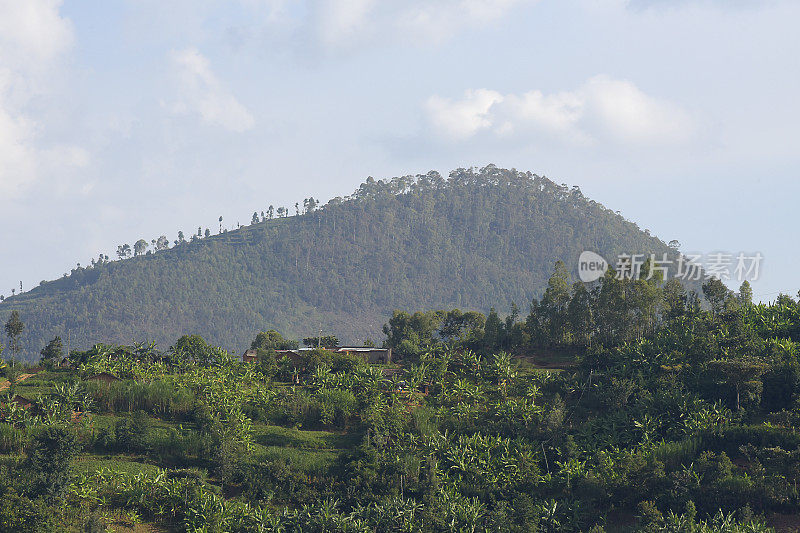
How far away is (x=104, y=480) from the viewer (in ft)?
144

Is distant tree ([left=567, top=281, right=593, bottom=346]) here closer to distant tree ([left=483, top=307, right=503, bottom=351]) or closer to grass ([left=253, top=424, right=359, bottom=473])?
distant tree ([left=483, top=307, right=503, bottom=351])

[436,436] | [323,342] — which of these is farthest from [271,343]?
[436,436]

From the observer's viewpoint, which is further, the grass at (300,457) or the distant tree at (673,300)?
the distant tree at (673,300)

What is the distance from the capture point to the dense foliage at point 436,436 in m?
41.2

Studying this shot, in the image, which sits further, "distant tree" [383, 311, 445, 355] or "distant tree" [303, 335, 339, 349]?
"distant tree" [303, 335, 339, 349]

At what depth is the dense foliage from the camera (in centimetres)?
4116

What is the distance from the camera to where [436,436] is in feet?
163

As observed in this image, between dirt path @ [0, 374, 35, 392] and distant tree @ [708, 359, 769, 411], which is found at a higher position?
distant tree @ [708, 359, 769, 411]

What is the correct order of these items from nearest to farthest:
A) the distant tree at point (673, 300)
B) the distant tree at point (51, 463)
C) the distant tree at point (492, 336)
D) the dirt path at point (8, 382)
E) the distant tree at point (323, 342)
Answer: the distant tree at point (51, 463) → the dirt path at point (8, 382) → the distant tree at point (673, 300) → the distant tree at point (492, 336) → the distant tree at point (323, 342)

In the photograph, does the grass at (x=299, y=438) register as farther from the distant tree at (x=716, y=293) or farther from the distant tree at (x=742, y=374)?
the distant tree at (x=716, y=293)

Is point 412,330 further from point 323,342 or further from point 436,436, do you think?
point 436,436

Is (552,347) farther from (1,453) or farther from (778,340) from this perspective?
(1,453)

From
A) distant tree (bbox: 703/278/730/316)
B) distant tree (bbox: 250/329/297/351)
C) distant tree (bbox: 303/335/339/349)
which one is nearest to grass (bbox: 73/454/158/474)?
distant tree (bbox: 250/329/297/351)

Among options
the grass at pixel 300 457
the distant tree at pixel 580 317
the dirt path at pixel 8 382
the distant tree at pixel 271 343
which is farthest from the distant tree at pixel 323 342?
the grass at pixel 300 457
